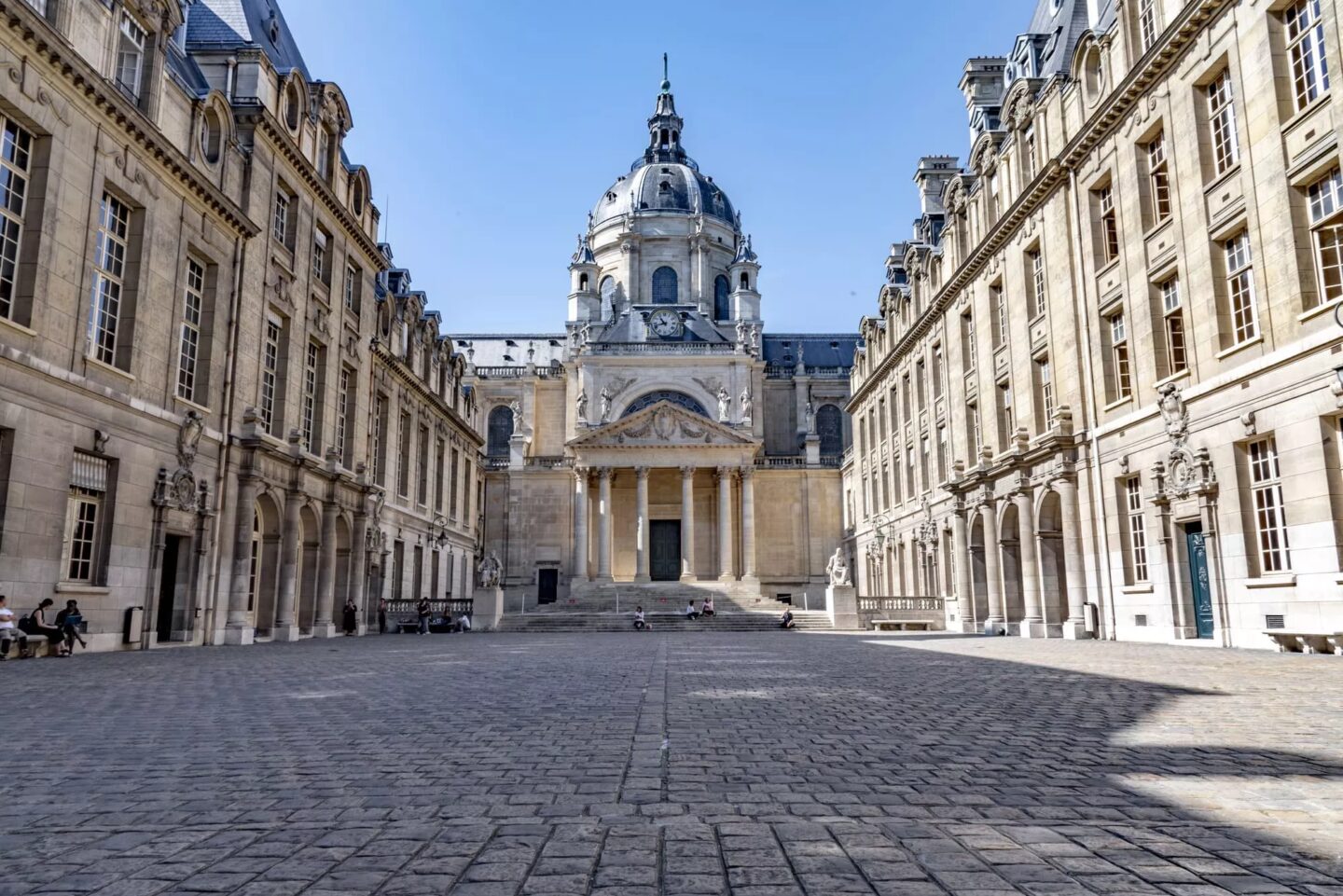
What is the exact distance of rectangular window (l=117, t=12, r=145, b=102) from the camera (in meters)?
20.2

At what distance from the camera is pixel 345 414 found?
3278cm

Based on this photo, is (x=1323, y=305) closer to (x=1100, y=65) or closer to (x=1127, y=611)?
(x=1127, y=611)

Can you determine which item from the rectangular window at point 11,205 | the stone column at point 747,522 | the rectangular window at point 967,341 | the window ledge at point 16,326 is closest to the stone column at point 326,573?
the window ledge at point 16,326

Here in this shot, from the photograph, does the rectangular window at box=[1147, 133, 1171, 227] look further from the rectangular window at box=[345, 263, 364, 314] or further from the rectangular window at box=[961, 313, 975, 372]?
the rectangular window at box=[345, 263, 364, 314]

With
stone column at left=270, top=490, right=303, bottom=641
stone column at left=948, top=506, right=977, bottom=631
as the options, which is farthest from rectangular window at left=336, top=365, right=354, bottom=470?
stone column at left=948, top=506, right=977, bottom=631

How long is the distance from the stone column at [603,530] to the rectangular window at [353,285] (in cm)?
2224

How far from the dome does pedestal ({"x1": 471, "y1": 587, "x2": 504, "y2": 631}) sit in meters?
43.4

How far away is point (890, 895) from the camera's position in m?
3.42

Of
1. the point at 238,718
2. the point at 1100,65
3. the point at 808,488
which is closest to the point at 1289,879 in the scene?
the point at 238,718

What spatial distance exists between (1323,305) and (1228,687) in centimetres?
862

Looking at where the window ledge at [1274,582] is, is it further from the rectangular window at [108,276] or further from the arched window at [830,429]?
the arched window at [830,429]

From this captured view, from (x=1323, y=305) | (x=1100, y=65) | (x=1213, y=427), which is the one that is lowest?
(x=1213, y=427)

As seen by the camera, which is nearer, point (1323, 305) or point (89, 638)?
point (1323, 305)

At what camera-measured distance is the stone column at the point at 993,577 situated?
1160 inches
